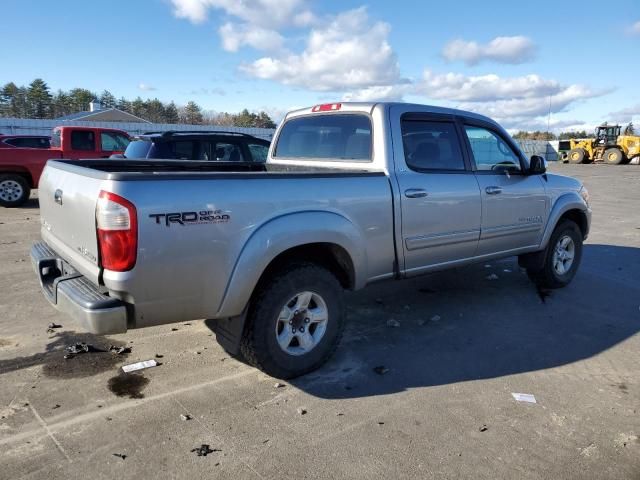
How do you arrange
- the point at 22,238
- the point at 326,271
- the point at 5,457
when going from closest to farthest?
the point at 5,457, the point at 326,271, the point at 22,238

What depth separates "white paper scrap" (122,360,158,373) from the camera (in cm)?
370

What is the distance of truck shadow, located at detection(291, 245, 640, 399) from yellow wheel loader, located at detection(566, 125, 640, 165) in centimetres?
3257

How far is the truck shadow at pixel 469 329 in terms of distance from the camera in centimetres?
373

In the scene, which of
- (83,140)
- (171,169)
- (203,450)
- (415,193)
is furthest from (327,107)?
(83,140)

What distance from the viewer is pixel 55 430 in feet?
9.55

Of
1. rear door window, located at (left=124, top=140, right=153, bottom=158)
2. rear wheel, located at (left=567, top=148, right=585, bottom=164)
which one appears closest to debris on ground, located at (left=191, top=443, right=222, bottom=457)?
rear door window, located at (left=124, top=140, right=153, bottom=158)

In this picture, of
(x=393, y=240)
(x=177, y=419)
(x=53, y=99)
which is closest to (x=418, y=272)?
(x=393, y=240)

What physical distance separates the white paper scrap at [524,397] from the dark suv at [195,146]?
20.8 ft

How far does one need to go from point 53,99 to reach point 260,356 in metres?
82.7

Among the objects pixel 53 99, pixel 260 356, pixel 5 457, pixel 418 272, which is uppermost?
pixel 53 99

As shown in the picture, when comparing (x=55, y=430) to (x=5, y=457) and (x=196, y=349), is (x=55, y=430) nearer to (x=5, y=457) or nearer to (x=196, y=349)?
(x=5, y=457)

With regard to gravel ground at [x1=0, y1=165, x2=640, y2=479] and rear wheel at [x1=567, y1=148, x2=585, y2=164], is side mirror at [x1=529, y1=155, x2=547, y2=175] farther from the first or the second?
rear wheel at [x1=567, y1=148, x2=585, y2=164]

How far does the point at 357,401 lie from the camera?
3.34 metres

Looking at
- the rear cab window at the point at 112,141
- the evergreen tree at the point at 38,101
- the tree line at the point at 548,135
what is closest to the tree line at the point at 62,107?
the evergreen tree at the point at 38,101
